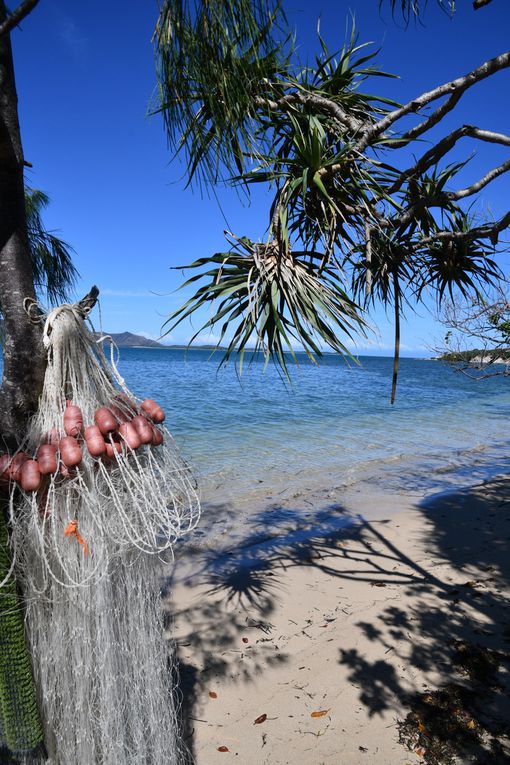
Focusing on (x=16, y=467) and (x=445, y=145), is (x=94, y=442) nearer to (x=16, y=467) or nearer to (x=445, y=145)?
(x=16, y=467)

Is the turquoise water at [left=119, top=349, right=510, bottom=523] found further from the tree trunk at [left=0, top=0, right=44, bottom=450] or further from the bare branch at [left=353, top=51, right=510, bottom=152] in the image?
the tree trunk at [left=0, top=0, right=44, bottom=450]

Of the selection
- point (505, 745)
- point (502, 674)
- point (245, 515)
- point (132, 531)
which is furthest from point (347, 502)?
point (132, 531)

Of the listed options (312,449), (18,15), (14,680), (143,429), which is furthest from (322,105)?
(312,449)

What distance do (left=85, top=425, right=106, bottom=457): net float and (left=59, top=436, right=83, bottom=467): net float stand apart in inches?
1.4

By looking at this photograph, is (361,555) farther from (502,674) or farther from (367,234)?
(367,234)

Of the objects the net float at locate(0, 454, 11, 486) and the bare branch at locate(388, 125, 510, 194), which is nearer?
the net float at locate(0, 454, 11, 486)

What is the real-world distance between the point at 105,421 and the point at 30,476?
24 centimetres

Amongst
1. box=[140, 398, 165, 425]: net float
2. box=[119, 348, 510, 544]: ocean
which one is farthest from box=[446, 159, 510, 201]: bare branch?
box=[140, 398, 165, 425]: net float

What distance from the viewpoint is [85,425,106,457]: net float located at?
1.37m

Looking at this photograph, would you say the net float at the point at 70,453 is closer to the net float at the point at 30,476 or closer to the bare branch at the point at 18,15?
the net float at the point at 30,476

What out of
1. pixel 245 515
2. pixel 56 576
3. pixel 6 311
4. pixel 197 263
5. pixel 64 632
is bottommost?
pixel 245 515

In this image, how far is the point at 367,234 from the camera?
2.70 metres

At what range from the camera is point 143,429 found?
1469 mm

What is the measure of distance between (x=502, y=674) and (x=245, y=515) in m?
4.59
